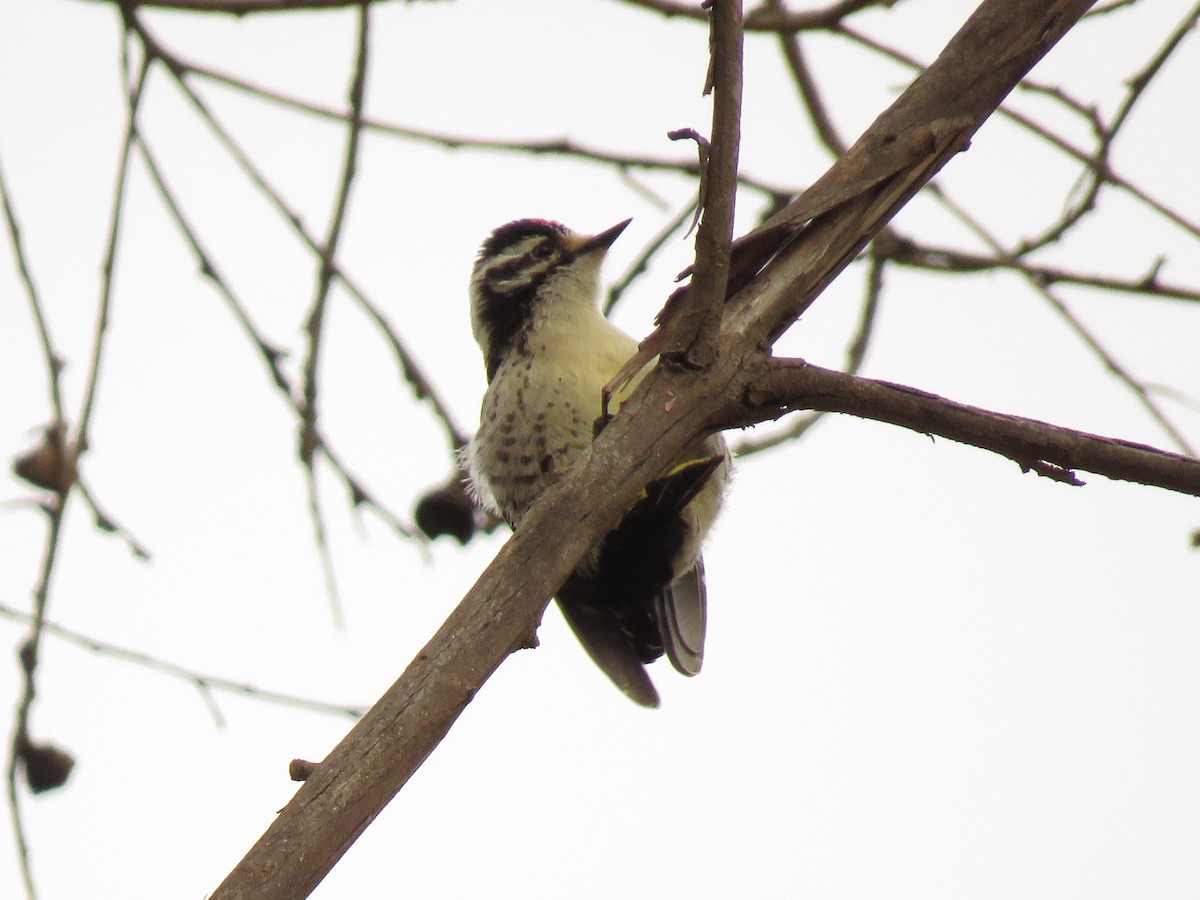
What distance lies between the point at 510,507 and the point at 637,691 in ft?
2.18

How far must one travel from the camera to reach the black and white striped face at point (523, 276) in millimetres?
4426

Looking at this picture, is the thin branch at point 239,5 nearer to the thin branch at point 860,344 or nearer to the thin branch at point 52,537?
the thin branch at point 52,537

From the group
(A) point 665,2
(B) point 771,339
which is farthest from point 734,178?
(A) point 665,2

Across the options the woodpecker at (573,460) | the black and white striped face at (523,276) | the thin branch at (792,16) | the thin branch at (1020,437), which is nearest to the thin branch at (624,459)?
the thin branch at (1020,437)

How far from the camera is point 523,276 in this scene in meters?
4.59

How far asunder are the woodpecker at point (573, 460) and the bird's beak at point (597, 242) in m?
0.09

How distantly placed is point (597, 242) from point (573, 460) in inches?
36.9

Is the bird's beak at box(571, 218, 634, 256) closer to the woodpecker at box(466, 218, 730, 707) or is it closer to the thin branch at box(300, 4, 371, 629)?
the woodpecker at box(466, 218, 730, 707)

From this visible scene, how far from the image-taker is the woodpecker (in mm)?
3904

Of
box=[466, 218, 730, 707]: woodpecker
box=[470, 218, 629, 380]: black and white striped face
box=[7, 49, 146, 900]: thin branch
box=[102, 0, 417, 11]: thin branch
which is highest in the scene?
box=[470, 218, 629, 380]: black and white striped face

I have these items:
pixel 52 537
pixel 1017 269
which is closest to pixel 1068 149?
pixel 1017 269

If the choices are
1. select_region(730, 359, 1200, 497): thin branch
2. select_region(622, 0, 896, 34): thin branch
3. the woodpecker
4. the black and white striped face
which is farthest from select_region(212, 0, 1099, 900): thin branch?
the black and white striped face

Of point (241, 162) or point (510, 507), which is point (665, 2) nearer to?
point (241, 162)

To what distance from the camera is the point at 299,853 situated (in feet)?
5.46
